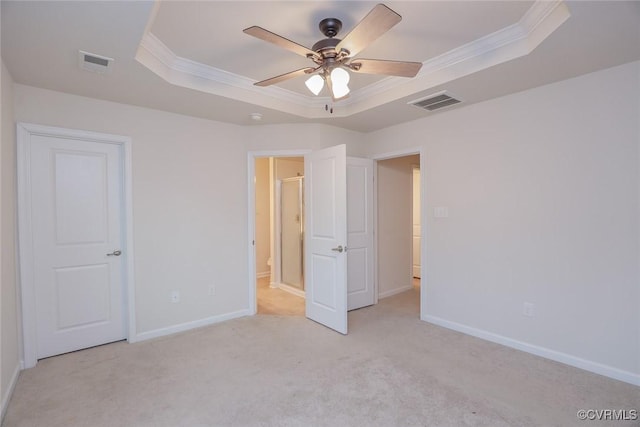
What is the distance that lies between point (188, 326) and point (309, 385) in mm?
1782

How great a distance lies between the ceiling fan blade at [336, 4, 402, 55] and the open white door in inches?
57.1

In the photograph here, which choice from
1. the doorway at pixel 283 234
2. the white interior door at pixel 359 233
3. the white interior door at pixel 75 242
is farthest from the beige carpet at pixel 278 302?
the white interior door at pixel 75 242

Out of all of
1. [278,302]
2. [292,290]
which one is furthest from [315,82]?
[292,290]

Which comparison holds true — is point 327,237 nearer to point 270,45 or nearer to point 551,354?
point 270,45

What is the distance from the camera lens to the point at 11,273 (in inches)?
96.0

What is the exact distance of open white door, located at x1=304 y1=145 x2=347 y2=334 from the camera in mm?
3324

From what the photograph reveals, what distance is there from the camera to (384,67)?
2070 mm

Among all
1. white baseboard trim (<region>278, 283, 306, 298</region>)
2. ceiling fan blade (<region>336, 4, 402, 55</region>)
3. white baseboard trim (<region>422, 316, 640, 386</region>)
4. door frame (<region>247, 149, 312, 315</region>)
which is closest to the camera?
ceiling fan blade (<region>336, 4, 402, 55</region>)

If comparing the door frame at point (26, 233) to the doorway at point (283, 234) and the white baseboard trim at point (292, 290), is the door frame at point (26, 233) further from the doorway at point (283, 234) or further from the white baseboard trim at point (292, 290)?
the white baseboard trim at point (292, 290)

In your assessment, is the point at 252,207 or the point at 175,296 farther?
the point at 252,207

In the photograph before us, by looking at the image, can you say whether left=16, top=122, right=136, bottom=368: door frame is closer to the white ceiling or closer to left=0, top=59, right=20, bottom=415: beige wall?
left=0, top=59, right=20, bottom=415: beige wall

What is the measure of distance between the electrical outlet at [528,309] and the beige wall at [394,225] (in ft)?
6.29

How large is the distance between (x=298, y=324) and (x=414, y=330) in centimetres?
128

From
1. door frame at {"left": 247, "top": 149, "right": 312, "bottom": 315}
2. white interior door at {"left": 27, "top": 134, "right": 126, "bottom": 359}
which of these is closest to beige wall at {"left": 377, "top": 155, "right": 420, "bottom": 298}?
door frame at {"left": 247, "top": 149, "right": 312, "bottom": 315}
